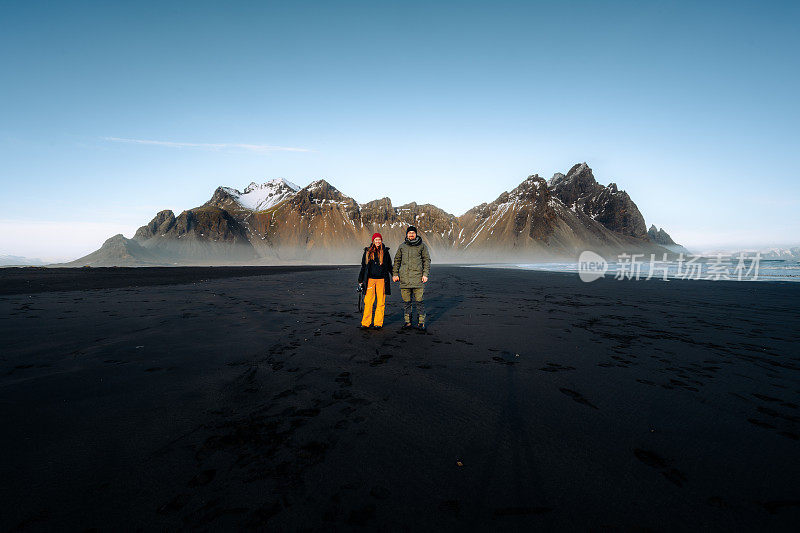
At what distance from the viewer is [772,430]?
4.16 metres

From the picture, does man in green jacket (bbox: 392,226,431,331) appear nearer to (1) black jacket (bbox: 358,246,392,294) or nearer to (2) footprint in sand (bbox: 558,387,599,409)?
(1) black jacket (bbox: 358,246,392,294)

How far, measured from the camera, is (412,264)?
32.7 ft

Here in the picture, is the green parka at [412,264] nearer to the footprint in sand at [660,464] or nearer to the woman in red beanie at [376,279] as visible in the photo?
the woman in red beanie at [376,279]

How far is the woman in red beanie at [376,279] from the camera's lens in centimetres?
991

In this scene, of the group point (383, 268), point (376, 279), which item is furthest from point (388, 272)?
point (376, 279)

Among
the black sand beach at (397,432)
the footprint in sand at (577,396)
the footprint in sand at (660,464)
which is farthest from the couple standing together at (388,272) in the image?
the footprint in sand at (660,464)

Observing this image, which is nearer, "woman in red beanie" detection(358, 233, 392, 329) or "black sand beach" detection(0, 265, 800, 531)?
"black sand beach" detection(0, 265, 800, 531)

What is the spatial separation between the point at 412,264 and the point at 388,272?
804 mm

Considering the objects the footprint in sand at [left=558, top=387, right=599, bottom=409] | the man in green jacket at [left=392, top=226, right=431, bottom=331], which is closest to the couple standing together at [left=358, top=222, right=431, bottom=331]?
the man in green jacket at [left=392, top=226, right=431, bottom=331]

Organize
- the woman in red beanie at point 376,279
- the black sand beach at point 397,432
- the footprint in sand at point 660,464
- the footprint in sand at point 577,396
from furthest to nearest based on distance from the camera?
the woman in red beanie at point 376,279 → the footprint in sand at point 577,396 → the footprint in sand at point 660,464 → the black sand beach at point 397,432

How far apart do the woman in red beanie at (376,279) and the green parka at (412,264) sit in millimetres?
405

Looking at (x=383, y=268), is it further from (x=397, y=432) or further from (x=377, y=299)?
(x=397, y=432)

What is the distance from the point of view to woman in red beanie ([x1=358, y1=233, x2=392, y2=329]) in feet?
32.5

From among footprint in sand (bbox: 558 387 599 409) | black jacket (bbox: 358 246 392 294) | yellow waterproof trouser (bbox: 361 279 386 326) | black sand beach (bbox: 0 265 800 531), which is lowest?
black sand beach (bbox: 0 265 800 531)
